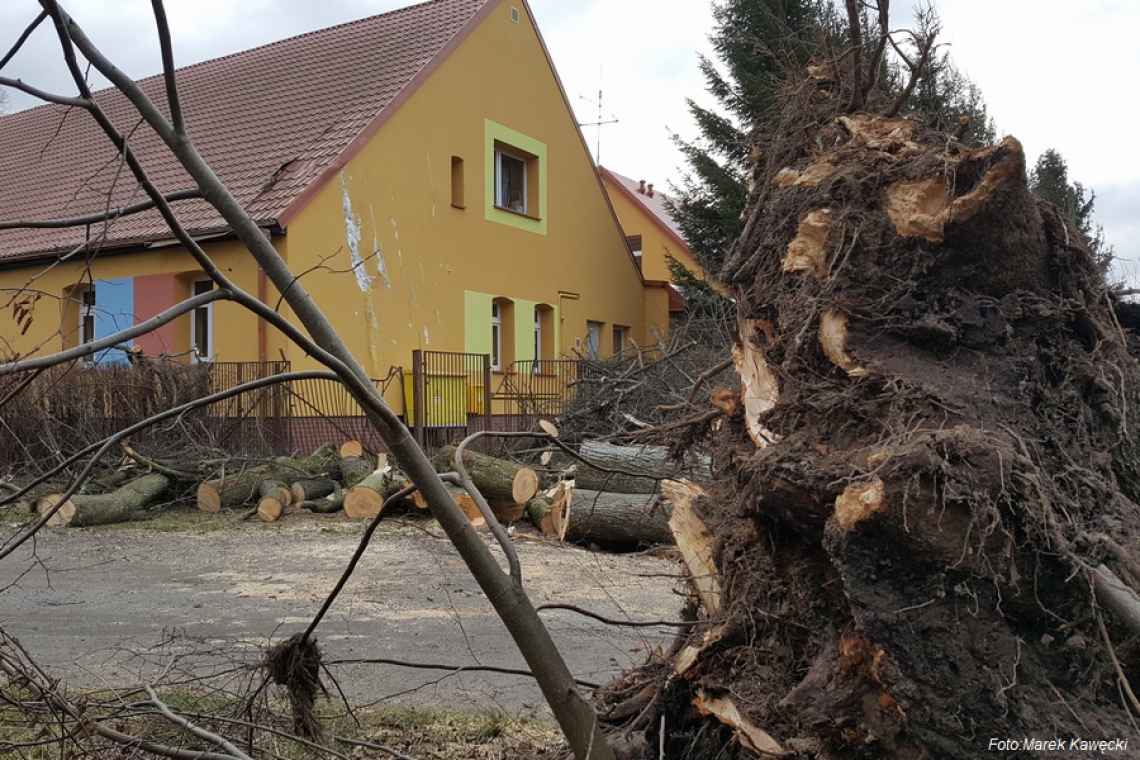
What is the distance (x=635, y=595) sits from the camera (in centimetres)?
767

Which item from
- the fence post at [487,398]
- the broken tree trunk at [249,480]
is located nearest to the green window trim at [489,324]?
the fence post at [487,398]

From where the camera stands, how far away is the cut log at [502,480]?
10.5 m

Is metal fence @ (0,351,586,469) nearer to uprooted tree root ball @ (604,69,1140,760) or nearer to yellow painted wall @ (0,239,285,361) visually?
yellow painted wall @ (0,239,285,361)

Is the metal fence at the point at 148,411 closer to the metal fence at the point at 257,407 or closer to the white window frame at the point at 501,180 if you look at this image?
the metal fence at the point at 257,407

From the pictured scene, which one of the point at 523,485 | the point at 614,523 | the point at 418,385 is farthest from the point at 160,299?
the point at 614,523

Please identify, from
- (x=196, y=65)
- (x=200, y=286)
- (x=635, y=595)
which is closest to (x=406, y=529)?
(x=635, y=595)

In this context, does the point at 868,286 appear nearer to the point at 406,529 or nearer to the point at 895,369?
the point at 895,369

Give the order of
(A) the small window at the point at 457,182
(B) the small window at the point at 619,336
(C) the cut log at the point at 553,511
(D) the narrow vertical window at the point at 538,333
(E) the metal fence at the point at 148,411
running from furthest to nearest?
(B) the small window at the point at 619,336
(D) the narrow vertical window at the point at 538,333
(A) the small window at the point at 457,182
(E) the metal fence at the point at 148,411
(C) the cut log at the point at 553,511

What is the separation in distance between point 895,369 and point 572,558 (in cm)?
663

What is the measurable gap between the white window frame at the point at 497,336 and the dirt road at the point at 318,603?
884 centimetres

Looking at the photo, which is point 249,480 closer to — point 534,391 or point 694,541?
point 534,391

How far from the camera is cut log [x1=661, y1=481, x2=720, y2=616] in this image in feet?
11.7

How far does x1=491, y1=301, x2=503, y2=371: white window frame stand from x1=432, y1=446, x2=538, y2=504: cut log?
28.8ft

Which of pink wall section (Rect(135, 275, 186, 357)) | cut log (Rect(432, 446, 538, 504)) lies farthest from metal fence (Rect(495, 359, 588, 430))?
pink wall section (Rect(135, 275, 186, 357))
